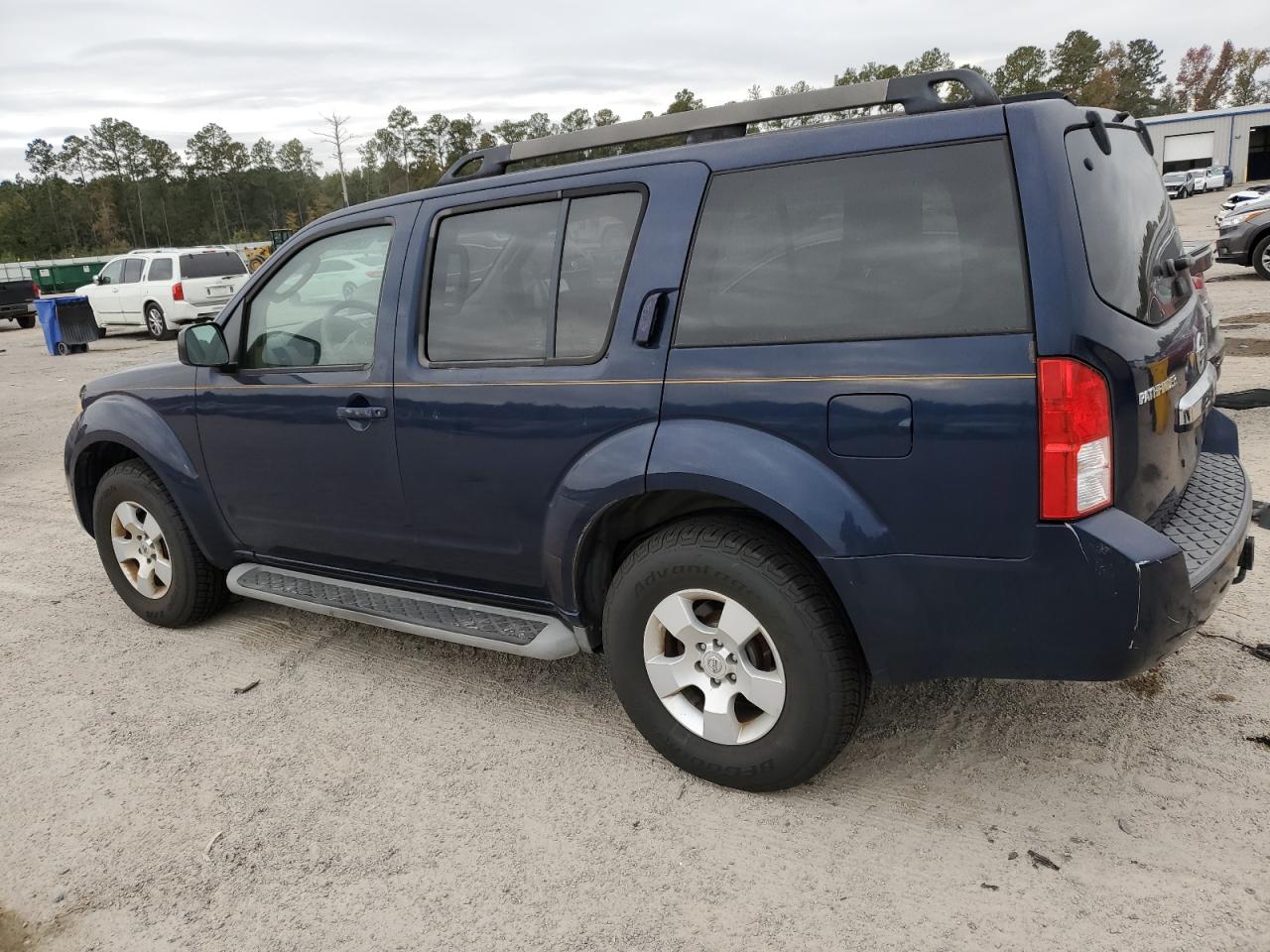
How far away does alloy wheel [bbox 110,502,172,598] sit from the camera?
4.58m

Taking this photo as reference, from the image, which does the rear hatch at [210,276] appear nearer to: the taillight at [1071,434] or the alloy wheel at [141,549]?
the alloy wheel at [141,549]

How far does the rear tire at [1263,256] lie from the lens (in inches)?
573

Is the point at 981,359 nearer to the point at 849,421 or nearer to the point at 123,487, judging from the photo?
the point at 849,421

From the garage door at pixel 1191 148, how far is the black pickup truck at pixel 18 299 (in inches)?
2308

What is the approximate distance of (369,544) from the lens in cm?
380

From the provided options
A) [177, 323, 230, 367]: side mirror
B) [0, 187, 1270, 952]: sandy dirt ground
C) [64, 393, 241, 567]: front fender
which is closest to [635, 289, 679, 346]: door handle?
[0, 187, 1270, 952]: sandy dirt ground

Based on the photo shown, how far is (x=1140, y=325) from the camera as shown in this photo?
2.53m

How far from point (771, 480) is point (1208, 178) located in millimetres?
58353

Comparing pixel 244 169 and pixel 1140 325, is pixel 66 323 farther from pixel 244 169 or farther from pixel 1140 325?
pixel 244 169

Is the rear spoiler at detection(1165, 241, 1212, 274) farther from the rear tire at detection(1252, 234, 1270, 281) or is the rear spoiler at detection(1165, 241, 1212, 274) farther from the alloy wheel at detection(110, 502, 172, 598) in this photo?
the rear tire at detection(1252, 234, 1270, 281)

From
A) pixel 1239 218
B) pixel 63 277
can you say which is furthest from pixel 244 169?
pixel 1239 218

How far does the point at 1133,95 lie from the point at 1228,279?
105 metres

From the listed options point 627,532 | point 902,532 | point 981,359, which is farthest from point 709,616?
point 981,359

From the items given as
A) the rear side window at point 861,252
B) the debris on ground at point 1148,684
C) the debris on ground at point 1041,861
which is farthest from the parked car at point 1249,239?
the debris on ground at point 1041,861
